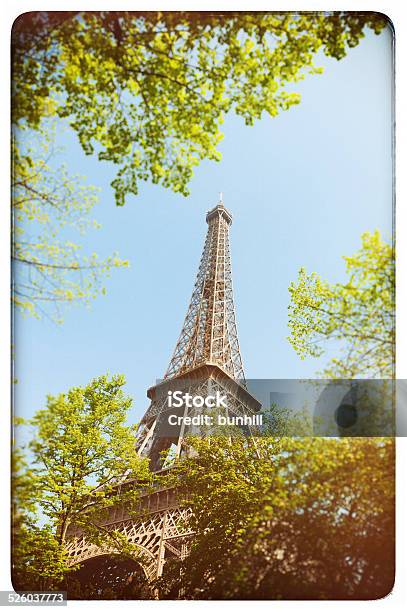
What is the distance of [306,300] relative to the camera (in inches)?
162

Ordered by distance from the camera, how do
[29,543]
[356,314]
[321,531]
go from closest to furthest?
[321,531]
[356,314]
[29,543]

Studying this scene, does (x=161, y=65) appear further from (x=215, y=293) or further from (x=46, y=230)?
(x=215, y=293)

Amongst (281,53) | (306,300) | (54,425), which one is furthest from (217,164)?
(54,425)

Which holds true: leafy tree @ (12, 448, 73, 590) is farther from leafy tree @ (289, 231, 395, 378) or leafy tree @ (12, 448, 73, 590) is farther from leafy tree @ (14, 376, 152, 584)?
leafy tree @ (289, 231, 395, 378)

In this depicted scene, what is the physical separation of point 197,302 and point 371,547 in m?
2.82

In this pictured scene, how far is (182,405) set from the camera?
156 inches

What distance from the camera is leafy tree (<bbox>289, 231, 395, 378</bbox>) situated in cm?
362

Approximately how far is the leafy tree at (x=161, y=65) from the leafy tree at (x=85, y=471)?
209 cm

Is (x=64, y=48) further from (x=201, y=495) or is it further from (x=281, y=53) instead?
(x=201, y=495)

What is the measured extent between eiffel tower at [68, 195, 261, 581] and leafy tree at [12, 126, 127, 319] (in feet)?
3.37

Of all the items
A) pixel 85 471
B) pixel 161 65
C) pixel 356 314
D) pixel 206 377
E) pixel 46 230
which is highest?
pixel 161 65

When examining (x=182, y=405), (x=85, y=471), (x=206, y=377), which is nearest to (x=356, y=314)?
(x=182, y=405)

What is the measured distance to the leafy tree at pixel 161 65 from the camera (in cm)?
356

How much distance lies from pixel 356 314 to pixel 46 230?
2465 mm
